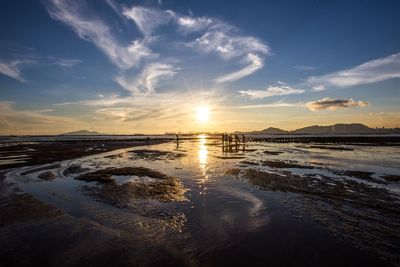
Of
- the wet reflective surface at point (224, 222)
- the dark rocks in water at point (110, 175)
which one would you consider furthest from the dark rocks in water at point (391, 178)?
the dark rocks in water at point (110, 175)

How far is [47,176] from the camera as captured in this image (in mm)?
20672

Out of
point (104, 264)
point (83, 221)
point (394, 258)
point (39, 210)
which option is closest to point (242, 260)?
point (104, 264)

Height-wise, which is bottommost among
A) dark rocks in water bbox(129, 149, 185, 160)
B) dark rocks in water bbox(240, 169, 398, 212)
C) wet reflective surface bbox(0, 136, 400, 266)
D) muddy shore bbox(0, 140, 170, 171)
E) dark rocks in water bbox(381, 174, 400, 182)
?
wet reflective surface bbox(0, 136, 400, 266)

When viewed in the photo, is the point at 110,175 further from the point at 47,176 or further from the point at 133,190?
the point at 133,190

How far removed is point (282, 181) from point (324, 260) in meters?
11.3

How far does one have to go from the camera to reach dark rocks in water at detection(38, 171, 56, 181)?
19.8m

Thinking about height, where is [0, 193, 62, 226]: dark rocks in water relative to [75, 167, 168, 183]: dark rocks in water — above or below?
below

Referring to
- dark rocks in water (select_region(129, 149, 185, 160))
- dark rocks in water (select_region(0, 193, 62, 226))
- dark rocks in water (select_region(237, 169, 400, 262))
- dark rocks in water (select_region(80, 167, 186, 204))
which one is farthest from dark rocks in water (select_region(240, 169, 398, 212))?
dark rocks in water (select_region(129, 149, 185, 160))

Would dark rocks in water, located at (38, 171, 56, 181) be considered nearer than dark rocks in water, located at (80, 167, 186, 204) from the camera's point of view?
No

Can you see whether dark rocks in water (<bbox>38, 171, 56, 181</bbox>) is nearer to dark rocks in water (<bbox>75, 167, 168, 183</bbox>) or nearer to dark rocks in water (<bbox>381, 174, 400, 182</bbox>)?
dark rocks in water (<bbox>75, 167, 168, 183</bbox>)

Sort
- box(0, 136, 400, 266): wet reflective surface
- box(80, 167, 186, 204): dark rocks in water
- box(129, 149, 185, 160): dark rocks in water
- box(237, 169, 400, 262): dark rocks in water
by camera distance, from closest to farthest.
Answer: box(0, 136, 400, 266): wet reflective surface
box(237, 169, 400, 262): dark rocks in water
box(80, 167, 186, 204): dark rocks in water
box(129, 149, 185, 160): dark rocks in water

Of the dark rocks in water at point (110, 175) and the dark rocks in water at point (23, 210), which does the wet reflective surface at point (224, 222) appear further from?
the dark rocks in water at point (110, 175)

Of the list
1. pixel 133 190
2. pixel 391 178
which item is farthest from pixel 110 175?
pixel 391 178

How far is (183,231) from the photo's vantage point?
9266 mm
